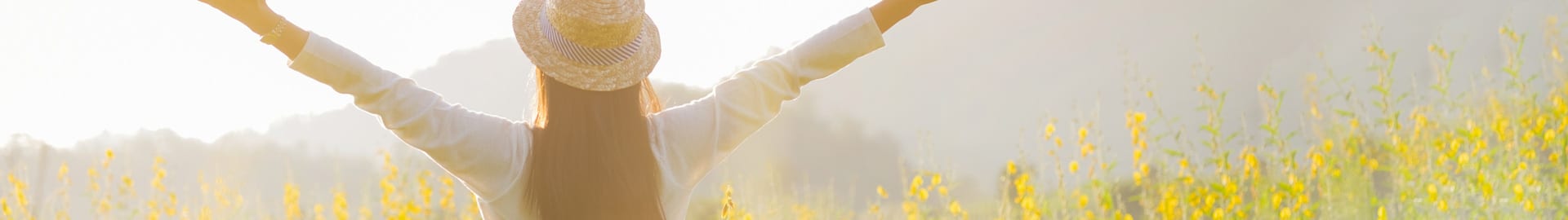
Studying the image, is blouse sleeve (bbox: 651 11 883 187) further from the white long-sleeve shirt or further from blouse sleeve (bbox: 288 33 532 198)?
blouse sleeve (bbox: 288 33 532 198)

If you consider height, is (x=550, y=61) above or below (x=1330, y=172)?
above

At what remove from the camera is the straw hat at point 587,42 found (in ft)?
4.09

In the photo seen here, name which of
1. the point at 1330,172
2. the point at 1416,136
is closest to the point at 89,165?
the point at 1330,172

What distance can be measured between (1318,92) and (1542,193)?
2.26 ft

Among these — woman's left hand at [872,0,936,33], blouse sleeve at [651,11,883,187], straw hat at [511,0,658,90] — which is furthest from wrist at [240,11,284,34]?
woman's left hand at [872,0,936,33]

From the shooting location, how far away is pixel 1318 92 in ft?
11.1

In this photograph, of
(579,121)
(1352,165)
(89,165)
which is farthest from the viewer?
(89,165)

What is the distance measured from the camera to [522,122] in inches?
50.5

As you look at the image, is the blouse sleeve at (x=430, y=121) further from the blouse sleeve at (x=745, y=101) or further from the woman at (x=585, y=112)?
the blouse sleeve at (x=745, y=101)

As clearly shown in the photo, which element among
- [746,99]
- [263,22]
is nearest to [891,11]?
[746,99]

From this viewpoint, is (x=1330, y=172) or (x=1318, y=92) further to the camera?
(x=1318, y=92)

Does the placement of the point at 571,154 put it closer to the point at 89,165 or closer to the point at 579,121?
the point at 579,121

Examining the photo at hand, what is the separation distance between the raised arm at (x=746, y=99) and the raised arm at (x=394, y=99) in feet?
0.61

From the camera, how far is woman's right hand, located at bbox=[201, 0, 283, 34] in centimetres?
114
